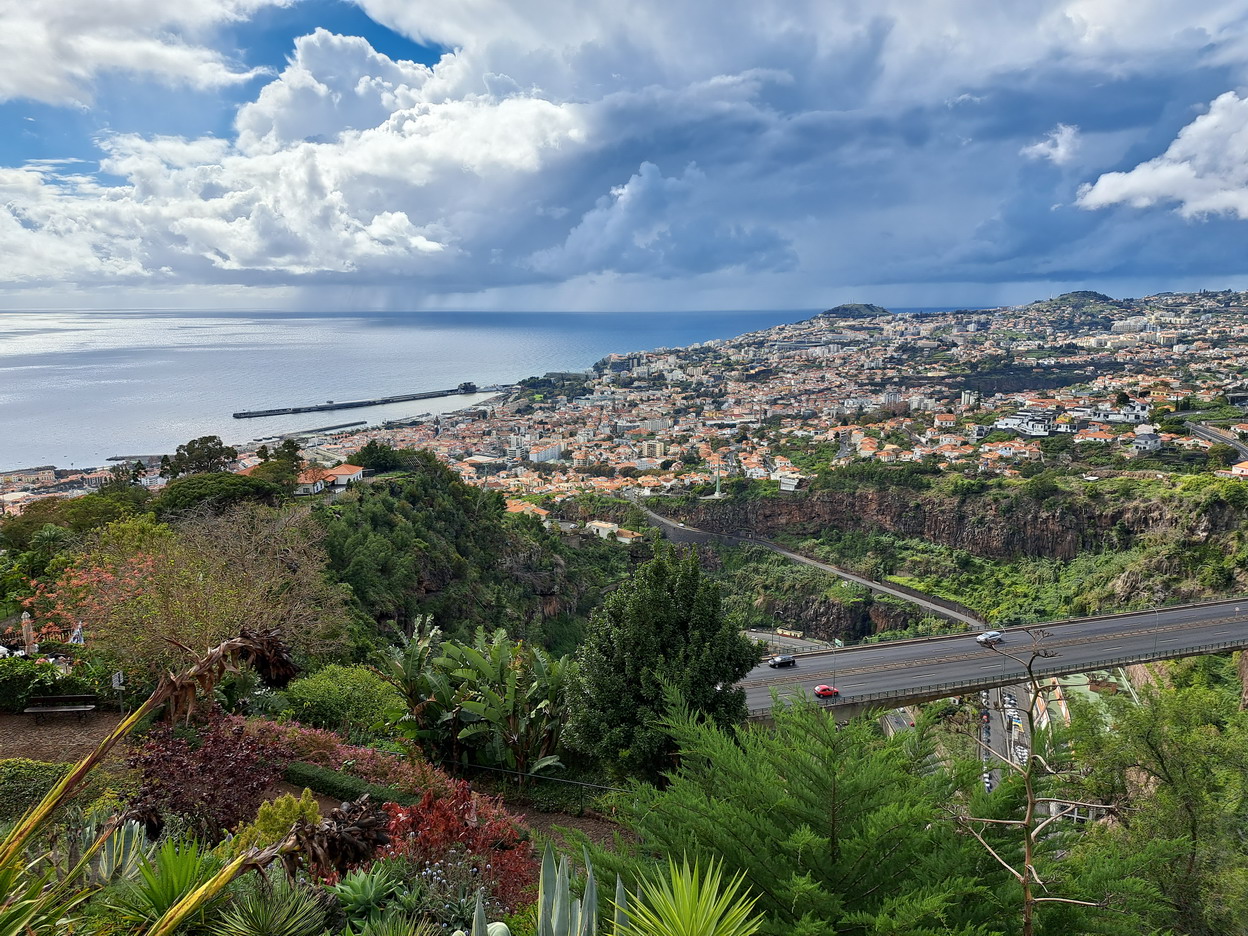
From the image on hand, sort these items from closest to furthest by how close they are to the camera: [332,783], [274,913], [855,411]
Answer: [274,913] < [332,783] < [855,411]

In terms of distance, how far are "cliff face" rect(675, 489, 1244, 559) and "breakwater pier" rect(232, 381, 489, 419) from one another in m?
40.6

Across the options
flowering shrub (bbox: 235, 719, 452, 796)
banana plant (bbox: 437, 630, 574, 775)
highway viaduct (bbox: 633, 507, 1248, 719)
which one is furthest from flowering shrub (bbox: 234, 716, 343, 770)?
highway viaduct (bbox: 633, 507, 1248, 719)

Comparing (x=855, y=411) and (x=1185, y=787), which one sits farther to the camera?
(x=855, y=411)

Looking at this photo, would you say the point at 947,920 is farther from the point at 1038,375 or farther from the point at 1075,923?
the point at 1038,375

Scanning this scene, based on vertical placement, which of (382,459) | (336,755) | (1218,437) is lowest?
(1218,437)

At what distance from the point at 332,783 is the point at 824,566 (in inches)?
1317

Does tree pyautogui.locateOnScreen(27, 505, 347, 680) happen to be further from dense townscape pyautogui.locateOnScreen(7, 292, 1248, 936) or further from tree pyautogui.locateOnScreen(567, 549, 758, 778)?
tree pyautogui.locateOnScreen(567, 549, 758, 778)

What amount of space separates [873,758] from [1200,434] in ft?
172

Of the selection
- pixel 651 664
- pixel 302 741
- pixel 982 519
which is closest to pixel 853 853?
pixel 651 664

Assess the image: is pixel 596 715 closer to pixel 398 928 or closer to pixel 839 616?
pixel 398 928

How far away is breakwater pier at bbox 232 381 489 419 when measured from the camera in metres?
63.6

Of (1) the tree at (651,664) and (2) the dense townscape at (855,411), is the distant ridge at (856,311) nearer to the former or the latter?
(2) the dense townscape at (855,411)

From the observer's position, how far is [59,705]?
7.92 metres

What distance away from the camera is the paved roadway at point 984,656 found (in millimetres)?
14914
